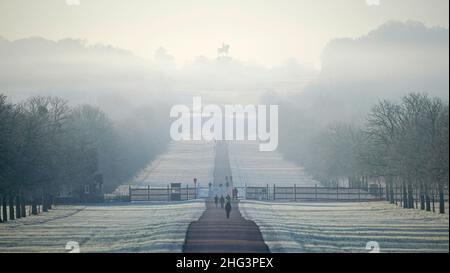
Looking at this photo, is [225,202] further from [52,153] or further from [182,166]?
[182,166]

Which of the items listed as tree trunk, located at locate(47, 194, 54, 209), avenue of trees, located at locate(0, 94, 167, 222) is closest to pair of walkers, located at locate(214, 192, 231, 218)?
avenue of trees, located at locate(0, 94, 167, 222)

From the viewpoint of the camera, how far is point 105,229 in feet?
161

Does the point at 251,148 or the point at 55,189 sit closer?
the point at 55,189

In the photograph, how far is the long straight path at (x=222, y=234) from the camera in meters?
35.2

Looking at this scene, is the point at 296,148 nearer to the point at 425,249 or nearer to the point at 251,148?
the point at 251,148

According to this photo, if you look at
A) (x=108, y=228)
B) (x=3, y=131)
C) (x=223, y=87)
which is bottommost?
(x=108, y=228)

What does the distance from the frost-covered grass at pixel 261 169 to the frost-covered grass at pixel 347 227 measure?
30.1 m

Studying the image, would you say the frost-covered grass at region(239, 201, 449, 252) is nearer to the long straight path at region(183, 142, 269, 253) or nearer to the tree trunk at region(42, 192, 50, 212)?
the long straight path at region(183, 142, 269, 253)

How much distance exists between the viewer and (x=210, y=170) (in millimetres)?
116312

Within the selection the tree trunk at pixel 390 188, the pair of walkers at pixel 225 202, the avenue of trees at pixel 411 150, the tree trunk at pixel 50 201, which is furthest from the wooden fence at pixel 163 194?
the tree trunk at pixel 390 188

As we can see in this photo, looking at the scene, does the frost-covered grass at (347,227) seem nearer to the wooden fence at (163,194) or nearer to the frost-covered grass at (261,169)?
the wooden fence at (163,194)
